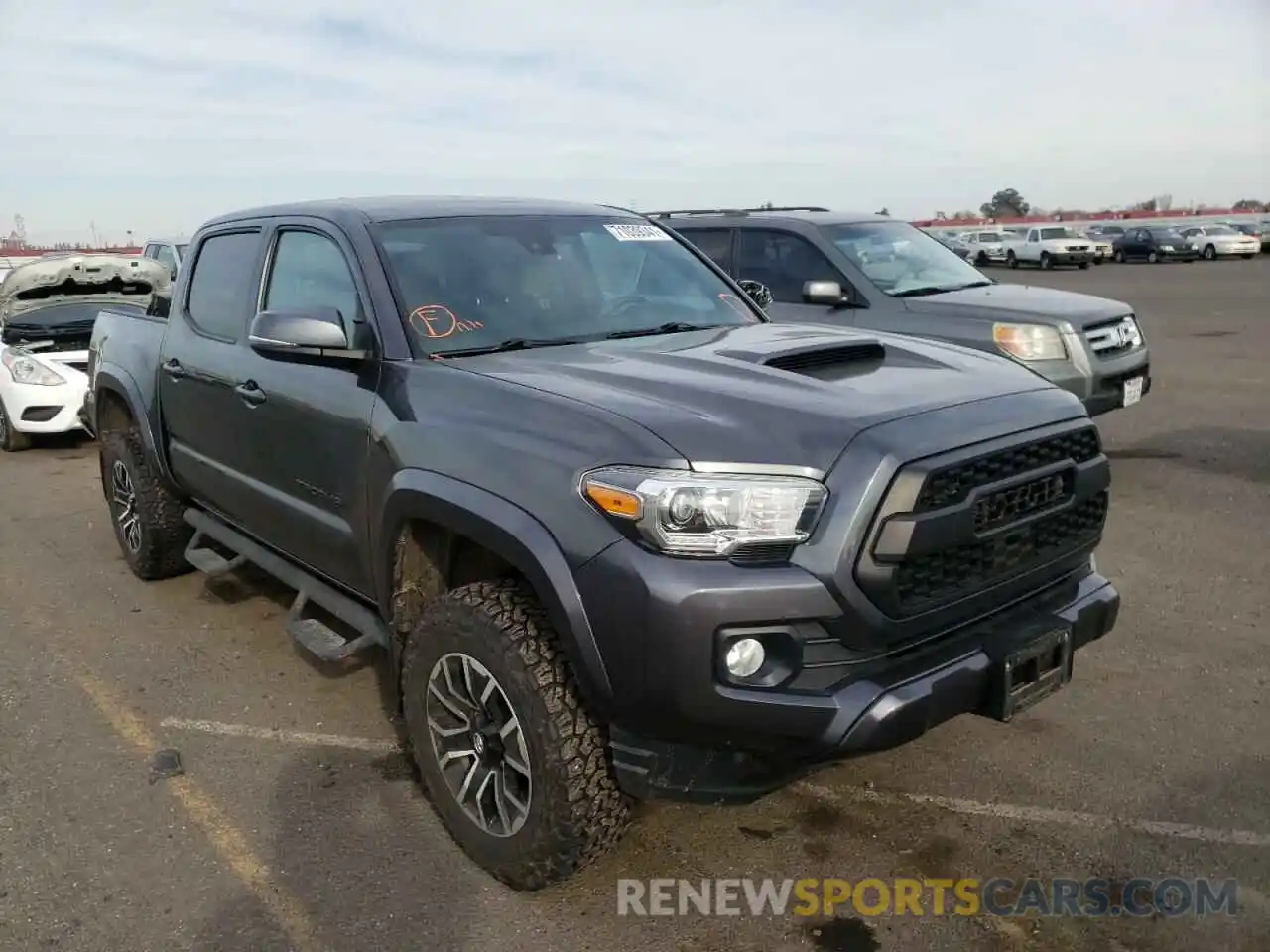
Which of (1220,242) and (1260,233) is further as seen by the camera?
(1260,233)

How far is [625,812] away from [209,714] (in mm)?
2134

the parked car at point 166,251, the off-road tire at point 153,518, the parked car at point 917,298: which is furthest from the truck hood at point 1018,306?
the parked car at point 166,251

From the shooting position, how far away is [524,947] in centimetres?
276

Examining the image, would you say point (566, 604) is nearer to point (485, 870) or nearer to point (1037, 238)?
point (485, 870)

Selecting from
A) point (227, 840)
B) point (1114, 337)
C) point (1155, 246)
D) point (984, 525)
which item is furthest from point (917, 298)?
point (1155, 246)

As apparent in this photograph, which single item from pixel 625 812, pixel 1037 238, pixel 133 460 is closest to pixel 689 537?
pixel 625 812

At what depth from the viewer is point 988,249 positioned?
4106 cm

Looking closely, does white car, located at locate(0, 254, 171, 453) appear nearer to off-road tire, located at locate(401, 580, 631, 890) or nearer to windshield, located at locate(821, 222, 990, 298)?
windshield, located at locate(821, 222, 990, 298)

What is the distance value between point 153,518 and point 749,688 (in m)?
4.04

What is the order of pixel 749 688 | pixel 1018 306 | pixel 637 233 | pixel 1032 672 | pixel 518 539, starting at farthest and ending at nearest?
pixel 1018 306
pixel 637 233
pixel 1032 672
pixel 518 539
pixel 749 688

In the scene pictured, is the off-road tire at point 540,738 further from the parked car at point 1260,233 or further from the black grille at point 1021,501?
the parked car at point 1260,233

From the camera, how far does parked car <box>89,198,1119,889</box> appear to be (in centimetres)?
248

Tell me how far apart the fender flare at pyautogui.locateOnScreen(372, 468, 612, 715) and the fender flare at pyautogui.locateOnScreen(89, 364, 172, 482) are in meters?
2.58

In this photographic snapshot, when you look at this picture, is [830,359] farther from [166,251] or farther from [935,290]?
[166,251]
